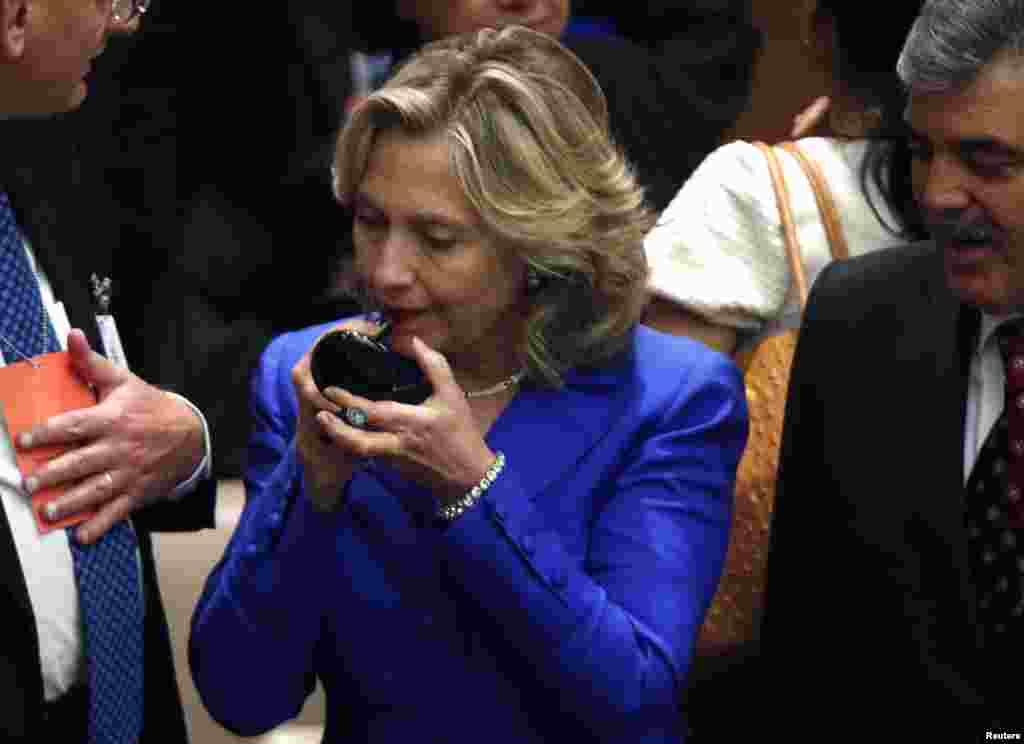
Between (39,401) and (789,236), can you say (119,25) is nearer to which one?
(39,401)

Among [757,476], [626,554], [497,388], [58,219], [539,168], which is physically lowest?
[757,476]

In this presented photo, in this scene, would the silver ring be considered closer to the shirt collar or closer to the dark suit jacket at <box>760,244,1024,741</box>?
the dark suit jacket at <box>760,244,1024,741</box>

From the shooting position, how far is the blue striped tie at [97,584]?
2.70m

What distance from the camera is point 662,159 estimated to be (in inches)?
147

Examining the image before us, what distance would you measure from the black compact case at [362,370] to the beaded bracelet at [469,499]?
147 millimetres

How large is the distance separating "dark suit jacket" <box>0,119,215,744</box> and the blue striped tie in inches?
3.5

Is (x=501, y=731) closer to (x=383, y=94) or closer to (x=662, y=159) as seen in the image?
(x=383, y=94)

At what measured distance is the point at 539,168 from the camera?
9.25 ft

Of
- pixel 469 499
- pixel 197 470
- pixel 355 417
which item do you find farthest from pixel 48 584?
pixel 469 499

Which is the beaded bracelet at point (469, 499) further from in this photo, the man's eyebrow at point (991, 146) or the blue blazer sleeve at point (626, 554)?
the man's eyebrow at point (991, 146)

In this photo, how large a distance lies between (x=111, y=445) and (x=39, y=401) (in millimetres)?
129

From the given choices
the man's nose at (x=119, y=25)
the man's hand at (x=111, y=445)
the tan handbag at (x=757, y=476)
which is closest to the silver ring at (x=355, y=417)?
the man's hand at (x=111, y=445)

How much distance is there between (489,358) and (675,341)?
0.30m

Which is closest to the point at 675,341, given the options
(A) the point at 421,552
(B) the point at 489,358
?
(B) the point at 489,358
